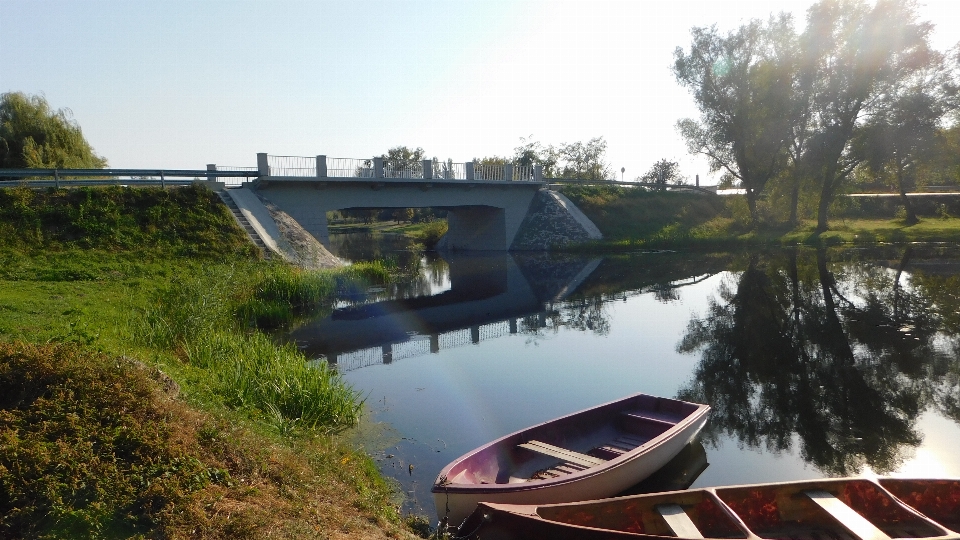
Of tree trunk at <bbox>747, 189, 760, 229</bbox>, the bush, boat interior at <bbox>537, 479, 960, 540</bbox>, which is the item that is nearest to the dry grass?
the bush

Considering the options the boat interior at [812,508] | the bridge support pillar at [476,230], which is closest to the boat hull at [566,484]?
the boat interior at [812,508]

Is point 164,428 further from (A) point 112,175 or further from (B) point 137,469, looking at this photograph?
(A) point 112,175

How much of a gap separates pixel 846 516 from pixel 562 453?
2.98 m

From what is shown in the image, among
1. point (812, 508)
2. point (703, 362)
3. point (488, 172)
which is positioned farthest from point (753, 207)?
point (812, 508)

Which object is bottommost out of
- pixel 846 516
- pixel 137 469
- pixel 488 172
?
pixel 846 516

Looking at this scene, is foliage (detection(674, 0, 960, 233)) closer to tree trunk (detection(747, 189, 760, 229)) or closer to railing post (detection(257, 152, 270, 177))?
tree trunk (detection(747, 189, 760, 229))

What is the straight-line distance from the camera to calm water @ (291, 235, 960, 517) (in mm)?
9242

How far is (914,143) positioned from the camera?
118 feet

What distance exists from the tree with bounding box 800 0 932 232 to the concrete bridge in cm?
1476

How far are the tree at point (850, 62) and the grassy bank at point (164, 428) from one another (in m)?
35.2

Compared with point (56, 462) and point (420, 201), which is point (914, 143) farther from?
point (56, 462)

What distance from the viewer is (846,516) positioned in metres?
6.08

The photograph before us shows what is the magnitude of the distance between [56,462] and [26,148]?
113 ft

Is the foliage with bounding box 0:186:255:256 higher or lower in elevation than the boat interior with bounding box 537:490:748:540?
higher
